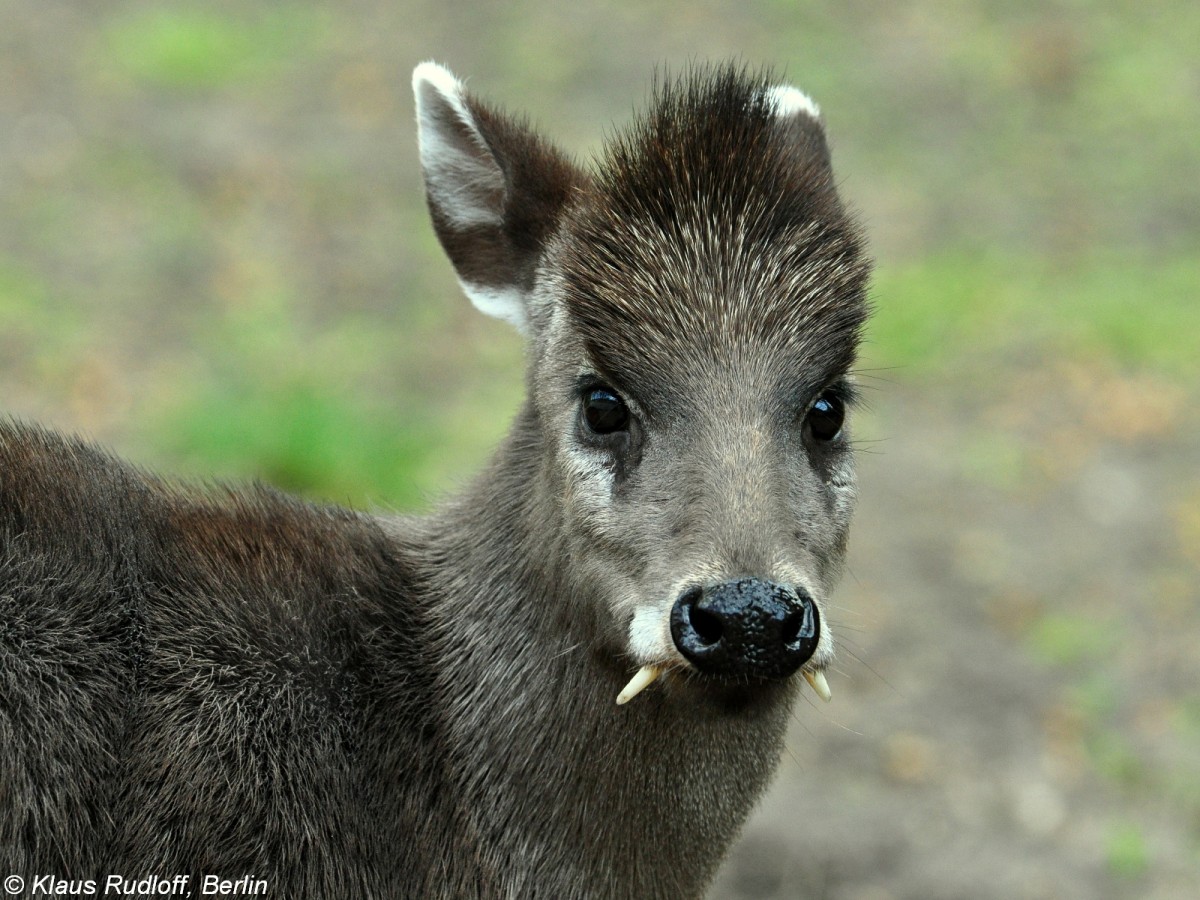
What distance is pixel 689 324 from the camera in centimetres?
425

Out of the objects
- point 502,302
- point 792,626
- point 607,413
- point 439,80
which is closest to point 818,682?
point 792,626

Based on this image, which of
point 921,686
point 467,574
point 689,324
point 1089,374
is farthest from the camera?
point 1089,374

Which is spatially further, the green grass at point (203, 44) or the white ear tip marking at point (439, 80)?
the green grass at point (203, 44)

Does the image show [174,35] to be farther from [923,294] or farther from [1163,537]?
[1163,537]

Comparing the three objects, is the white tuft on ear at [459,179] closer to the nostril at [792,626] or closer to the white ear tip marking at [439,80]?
the white ear tip marking at [439,80]

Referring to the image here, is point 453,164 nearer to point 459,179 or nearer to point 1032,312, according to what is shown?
point 459,179

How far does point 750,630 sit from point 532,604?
3.21 ft

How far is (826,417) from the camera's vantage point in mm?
4395

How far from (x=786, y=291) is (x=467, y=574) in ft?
4.15

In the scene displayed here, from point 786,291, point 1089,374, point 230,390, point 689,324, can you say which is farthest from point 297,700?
point 1089,374

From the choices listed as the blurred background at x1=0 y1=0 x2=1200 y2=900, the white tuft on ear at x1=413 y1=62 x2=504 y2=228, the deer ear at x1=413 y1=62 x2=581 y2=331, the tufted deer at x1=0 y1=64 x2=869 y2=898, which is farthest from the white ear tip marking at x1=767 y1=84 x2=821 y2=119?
the blurred background at x1=0 y1=0 x2=1200 y2=900

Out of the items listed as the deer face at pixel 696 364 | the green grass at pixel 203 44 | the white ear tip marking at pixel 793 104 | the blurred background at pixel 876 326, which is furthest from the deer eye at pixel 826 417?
the green grass at pixel 203 44

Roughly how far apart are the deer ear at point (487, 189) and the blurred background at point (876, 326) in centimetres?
115

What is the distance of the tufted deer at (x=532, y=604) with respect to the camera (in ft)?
13.0
